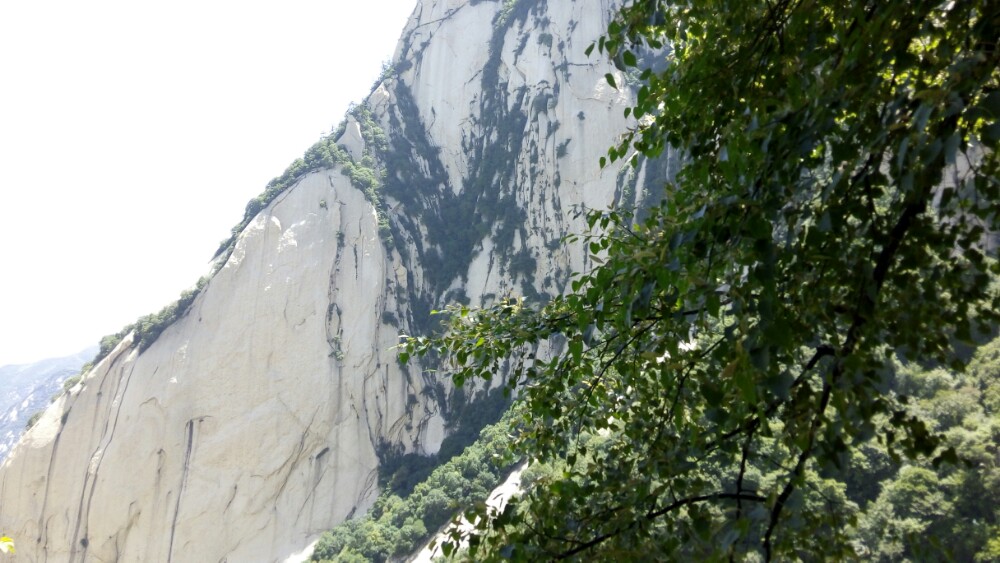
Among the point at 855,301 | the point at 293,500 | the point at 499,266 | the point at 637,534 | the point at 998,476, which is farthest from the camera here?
the point at 499,266

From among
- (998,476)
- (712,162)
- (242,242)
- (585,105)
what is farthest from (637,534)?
(585,105)

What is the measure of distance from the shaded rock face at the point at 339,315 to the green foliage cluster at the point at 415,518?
18.8 ft

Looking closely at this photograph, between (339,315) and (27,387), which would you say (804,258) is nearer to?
(339,315)

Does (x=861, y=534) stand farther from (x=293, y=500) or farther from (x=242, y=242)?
(x=242, y=242)

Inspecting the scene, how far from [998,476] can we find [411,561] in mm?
22518

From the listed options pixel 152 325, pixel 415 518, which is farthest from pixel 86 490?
pixel 415 518

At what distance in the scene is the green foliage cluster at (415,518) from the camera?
28.3 meters

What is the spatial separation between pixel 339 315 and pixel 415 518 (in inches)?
745

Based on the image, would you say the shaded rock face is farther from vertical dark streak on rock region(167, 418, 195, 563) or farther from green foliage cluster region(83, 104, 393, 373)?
green foliage cluster region(83, 104, 393, 373)

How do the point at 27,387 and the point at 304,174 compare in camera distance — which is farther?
the point at 27,387

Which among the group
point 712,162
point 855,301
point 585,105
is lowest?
point 855,301

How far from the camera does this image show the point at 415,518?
2992cm

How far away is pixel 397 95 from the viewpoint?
60062 mm

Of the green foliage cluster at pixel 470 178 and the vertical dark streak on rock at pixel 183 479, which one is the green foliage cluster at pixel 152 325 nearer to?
the vertical dark streak on rock at pixel 183 479
